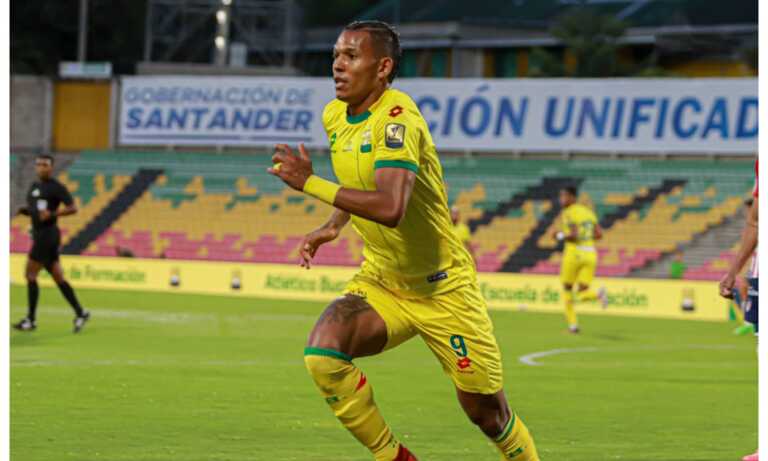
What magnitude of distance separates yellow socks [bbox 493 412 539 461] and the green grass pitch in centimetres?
200

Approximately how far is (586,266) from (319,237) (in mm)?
15421

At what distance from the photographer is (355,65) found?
7.35 m

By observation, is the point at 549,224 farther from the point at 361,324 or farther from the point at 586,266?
the point at 361,324

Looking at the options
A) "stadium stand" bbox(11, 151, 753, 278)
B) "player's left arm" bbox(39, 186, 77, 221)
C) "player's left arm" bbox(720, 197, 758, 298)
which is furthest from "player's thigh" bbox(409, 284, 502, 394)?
"stadium stand" bbox(11, 151, 753, 278)

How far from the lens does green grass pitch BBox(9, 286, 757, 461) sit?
33.7 ft

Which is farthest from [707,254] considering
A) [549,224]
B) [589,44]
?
[589,44]

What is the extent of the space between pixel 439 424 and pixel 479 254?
27671 millimetres

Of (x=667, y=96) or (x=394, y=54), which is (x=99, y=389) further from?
(x=667, y=96)

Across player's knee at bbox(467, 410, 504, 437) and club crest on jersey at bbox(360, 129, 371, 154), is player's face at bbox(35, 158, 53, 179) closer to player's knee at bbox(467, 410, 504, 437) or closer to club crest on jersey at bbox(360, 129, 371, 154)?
player's knee at bbox(467, 410, 504, 437)

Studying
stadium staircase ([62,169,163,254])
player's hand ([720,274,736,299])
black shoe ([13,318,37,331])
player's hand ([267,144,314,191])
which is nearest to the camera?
player's hand ([267,144,314,191])

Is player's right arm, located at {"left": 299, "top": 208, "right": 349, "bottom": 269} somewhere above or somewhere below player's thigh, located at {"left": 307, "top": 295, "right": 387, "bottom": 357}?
above

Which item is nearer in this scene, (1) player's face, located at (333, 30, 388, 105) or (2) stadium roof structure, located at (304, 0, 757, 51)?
(1) player's face, located at (333, 30, 388, 105)

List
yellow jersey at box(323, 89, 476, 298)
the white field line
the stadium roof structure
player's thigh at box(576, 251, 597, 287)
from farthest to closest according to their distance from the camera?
the stadium roof structure → player's thigh at box(576, 251, 597, 287) → the white field line → yellow jersey at box(323, 89, 476, 298)

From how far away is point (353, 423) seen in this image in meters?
7.54
